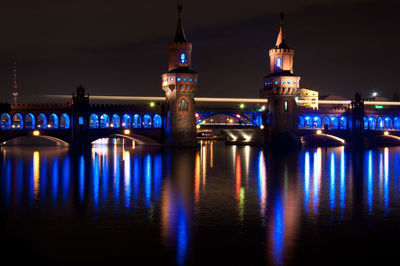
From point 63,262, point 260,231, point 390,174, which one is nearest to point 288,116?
point 390,174

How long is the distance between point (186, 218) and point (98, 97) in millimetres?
88911

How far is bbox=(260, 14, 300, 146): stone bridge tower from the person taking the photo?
105375 mm

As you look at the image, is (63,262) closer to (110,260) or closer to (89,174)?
(110,260)

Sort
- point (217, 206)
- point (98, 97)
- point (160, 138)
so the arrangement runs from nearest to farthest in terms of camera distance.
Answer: point (217, 206) < point (160, 138) < point (98, 97)

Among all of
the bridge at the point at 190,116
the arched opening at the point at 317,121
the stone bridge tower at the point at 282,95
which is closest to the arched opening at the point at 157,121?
the bridge at the point at 190,116

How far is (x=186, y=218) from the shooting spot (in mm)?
27703

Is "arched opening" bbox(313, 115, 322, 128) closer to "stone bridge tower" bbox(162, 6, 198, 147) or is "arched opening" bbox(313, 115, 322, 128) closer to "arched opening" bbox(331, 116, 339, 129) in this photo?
"arched opening" bbox(331, 116, 339, 129)

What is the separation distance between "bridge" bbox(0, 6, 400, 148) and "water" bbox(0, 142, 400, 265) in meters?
46.5

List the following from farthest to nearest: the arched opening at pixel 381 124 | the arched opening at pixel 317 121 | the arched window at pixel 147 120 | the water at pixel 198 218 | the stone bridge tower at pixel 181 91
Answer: the arched opening at pixel 381 124 → the arched opening at pixel 317 121 → the arched window at pixel 147 120 → the stone bridge tower at pixel 181 91 → the water at pixel 198 218

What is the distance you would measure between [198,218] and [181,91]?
68.4m

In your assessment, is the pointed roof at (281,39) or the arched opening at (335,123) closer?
the pointed roof at (281,39)

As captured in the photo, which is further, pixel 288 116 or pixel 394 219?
pixel 288 116

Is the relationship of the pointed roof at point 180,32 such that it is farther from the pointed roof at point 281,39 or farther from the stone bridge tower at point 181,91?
the pointed roof at point 281,39

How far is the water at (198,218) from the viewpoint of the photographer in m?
20.8
